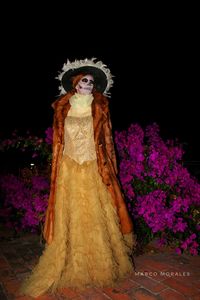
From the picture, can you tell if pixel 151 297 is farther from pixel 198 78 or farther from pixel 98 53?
pixel 198 78

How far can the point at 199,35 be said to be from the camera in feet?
42.6

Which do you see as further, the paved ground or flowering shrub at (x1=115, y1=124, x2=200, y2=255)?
flowering shrub at (x1=115, y1=124, x2=200, y2=255)

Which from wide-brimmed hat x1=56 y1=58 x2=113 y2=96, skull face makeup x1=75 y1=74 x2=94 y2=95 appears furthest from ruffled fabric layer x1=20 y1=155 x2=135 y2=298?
wide-brimmed hat x1=56 y1=58 x2=113 y2=96

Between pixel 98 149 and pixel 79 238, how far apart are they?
107 cm

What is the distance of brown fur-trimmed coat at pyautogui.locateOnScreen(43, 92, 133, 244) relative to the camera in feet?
11.2

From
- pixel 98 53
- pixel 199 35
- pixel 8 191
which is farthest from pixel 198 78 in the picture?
pixel 8 191

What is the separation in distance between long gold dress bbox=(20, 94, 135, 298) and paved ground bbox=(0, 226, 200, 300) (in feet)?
0.49

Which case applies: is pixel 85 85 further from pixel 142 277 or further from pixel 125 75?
pixel 125 75

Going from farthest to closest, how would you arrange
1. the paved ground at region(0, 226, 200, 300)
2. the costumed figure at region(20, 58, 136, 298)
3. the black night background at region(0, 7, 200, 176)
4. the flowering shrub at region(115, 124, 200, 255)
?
the black night background at region(0, 7, 200, 176) → the flowering shrub at region(115, 124, 200, 255) → the costumed figure at region(20, 58, 136, 298) → the paved ground at region(0, 226, 200, 300)

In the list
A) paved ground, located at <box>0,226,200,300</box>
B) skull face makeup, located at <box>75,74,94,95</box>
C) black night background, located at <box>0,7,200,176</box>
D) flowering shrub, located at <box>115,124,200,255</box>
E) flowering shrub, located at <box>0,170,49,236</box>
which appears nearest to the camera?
paved ground, located at <box>0,226,200,300</box>

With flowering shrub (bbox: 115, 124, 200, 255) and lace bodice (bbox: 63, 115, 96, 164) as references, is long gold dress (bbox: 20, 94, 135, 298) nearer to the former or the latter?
lace bodice (bbox: 63, 115, 96, 164)

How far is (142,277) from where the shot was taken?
12.0 ft

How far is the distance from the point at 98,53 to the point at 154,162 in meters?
9.90

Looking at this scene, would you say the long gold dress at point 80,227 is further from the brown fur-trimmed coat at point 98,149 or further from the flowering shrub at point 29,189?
the flowering shrub at point 29,189
